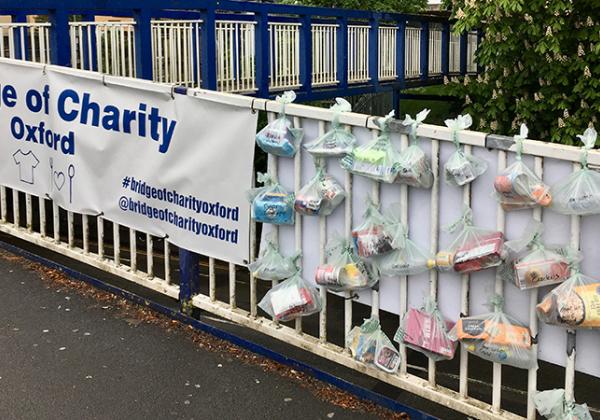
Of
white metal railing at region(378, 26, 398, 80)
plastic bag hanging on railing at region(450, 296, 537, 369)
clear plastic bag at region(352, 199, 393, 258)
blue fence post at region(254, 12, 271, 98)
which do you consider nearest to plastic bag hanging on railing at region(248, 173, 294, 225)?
clear plastic bag at region(352, 199, 393, 258)

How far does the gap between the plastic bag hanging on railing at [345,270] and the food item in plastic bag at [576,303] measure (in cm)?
97

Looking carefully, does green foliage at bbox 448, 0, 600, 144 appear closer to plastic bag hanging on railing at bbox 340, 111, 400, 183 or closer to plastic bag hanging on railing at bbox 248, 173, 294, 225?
plastic bag hanging on railing at bbox 248, 173, 294, 225

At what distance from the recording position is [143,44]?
8820 millimetres

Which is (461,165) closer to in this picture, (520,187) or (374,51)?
(520,187)

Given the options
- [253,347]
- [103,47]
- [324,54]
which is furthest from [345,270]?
[324,54]

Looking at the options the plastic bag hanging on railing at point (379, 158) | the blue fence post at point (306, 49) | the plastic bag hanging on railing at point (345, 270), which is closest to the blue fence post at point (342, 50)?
the blue fence post at point (306, 49)

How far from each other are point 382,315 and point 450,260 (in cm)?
90

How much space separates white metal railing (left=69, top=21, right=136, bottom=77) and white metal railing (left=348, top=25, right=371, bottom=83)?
15.6ft

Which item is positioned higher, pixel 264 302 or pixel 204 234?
pixel 204 234

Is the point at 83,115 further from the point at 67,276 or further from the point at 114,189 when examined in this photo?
the point at 67,276

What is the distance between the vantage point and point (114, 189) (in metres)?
5.04

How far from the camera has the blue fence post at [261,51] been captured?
37.1ft

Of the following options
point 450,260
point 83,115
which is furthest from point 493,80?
point 450,260

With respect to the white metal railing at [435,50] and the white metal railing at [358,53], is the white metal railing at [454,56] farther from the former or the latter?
the white metal railing at [358,53]
